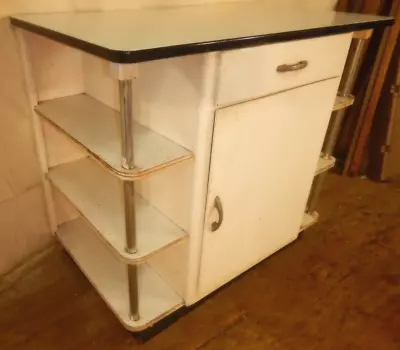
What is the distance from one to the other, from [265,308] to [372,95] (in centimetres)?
116

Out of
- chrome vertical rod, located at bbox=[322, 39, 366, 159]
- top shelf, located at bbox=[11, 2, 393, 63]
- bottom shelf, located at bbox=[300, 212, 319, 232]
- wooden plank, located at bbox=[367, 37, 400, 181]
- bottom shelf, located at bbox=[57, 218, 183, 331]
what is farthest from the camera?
wooden plank, located at bbox=[367, 37, 400, 181]

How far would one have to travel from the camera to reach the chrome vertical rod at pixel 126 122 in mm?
816

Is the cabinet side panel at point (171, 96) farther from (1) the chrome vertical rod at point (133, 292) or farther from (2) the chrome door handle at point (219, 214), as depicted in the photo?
(1) the chrome vertical rod at point (133, 292)

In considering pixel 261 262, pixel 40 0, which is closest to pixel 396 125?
pixel 261 262

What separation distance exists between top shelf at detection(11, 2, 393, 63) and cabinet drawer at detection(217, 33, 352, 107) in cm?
3

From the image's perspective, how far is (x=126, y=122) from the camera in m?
0.85

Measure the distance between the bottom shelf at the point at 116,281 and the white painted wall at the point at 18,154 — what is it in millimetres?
118

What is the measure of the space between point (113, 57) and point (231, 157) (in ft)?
1.46

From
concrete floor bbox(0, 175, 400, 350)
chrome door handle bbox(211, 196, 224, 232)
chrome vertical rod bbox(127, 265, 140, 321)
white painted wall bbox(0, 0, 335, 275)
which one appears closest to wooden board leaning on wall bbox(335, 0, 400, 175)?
concrete floor bbox(0, 175, 400, 350)

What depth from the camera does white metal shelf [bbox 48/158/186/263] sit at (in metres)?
1.06

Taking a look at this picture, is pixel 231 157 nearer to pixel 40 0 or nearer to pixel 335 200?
pixel 40 0

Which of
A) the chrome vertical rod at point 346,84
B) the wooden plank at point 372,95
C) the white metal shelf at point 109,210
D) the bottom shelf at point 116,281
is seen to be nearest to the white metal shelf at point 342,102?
the chrome vertical rod at point 346,84

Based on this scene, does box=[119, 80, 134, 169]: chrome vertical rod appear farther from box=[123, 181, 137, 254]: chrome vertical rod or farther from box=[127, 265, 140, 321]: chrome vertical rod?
box=[127, 265, 140, 321]: chrome vertical rod

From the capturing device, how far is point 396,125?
1.96 m
